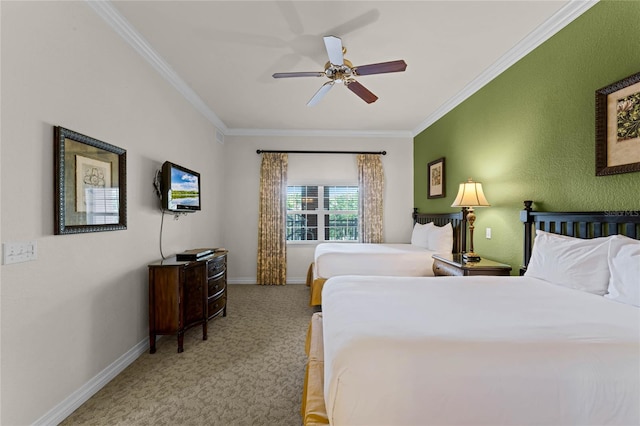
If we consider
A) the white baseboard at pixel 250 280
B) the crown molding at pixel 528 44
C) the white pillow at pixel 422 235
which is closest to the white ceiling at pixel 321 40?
the crown molding at pixel 528 44

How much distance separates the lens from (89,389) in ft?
6.69

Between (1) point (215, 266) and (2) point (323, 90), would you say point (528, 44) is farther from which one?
(1) point (215, 266)

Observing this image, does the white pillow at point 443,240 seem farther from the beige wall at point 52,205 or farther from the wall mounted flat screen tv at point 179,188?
the beige wall at point 52,205

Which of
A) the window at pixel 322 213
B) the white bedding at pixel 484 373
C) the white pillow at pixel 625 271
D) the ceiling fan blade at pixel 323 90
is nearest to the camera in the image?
the white bedding at pixel 484 373

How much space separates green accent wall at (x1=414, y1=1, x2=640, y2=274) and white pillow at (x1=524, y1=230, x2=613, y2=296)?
13.8 inches

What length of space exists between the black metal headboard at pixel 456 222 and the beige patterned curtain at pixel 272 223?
2.58 m

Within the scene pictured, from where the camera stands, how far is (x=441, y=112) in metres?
4.27

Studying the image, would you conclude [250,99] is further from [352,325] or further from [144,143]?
[352,325]

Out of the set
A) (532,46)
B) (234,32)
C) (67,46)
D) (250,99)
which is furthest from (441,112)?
(67,46)

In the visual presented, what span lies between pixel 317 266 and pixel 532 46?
3131mm

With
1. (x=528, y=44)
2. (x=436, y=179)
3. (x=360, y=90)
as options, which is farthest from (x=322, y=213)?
(x=528, y=44)

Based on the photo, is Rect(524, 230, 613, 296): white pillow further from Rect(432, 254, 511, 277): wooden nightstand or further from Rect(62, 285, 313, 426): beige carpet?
Rect(62, 285, 313, 426): beige carpet

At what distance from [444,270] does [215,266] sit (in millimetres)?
2571

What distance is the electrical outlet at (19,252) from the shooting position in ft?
4.85
